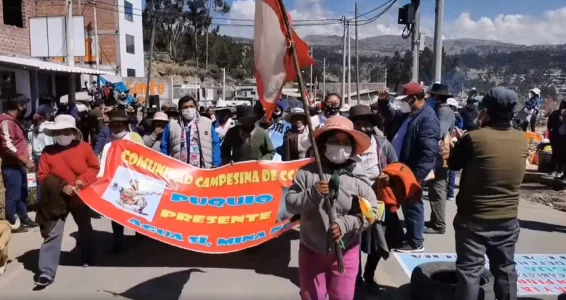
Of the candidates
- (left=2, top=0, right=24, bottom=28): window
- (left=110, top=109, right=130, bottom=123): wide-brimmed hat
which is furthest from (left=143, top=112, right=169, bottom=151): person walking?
(left=2, top=0, right=24, bottom=28): window

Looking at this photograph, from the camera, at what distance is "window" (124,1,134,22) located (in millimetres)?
45312

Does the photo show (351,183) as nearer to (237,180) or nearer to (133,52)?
(237,180)

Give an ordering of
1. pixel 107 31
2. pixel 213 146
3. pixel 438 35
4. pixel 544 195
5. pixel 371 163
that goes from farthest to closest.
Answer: pixel 107 31 → pixel 438 35 → pixel 544 195 → pixel 213 146 → pixel 371 163

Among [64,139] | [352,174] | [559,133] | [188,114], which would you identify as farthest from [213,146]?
[559,133]

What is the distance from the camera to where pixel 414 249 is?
6074 mm

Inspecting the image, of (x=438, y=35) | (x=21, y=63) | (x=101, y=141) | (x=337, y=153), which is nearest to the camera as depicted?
(x=337, y=153)

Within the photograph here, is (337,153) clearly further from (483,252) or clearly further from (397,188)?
(483,252)

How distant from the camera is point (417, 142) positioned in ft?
17.7

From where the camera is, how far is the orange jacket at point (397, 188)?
161 inches

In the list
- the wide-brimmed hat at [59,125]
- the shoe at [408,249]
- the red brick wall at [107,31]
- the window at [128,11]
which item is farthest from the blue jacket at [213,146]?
the window at [128,11]

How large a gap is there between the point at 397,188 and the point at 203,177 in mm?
2640

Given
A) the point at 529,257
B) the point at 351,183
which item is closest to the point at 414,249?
the point at 529,257

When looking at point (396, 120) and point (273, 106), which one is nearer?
point (273, 106)

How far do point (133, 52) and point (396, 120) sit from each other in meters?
43.5
